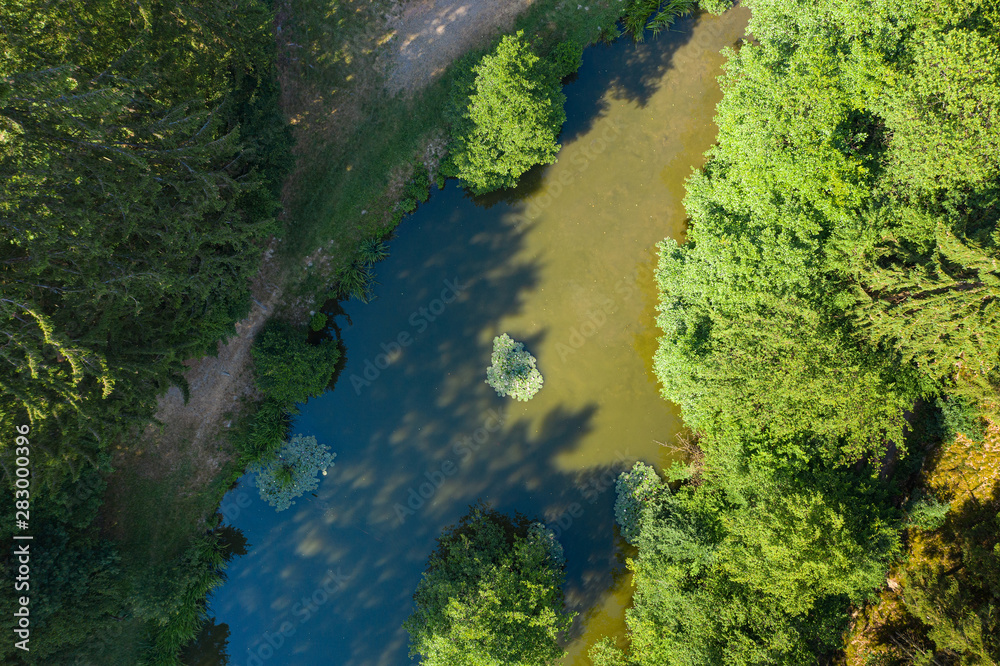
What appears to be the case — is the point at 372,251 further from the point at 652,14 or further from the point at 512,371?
the point at 652,14

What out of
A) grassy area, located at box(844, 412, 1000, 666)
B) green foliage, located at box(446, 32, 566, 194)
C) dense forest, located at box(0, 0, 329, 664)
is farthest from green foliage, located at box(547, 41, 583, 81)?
grassy area, located at box(844, 412, 1000, 666)

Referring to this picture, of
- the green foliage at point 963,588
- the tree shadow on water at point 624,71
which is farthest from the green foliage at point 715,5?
the green foliage at point 963,588

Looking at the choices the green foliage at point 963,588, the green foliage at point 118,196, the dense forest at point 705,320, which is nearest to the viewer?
the green foliage at point 118,196

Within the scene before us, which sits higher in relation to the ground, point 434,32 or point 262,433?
point 434,32

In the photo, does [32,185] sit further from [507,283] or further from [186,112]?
[507,283]

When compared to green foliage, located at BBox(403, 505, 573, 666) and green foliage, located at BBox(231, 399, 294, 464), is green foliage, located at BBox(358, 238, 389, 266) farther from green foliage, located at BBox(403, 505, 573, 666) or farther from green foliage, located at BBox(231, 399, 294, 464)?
green foliage, located at BBox(403, 505, 573, 666)

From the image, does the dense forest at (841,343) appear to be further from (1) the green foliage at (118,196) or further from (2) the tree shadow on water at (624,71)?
(1) the green foliage at (118,196)

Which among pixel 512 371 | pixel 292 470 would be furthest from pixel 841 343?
pixel 292 470
